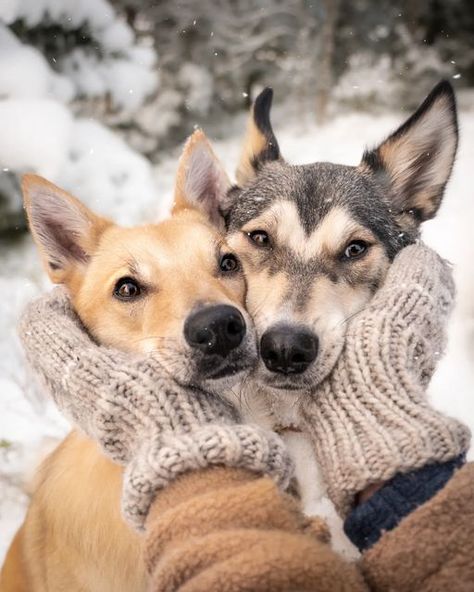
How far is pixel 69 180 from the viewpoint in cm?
448

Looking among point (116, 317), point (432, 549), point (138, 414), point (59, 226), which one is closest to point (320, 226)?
point (116, 317)

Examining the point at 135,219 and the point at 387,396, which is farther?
the point at 135,219

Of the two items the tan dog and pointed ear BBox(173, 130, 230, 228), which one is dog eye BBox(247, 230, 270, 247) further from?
pointed ear BBox(173, 130, 230, 228)

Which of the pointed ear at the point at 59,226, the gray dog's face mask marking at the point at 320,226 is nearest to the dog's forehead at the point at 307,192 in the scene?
the gray dog's face mask marking at the point at 320,226

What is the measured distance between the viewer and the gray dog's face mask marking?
1822mm

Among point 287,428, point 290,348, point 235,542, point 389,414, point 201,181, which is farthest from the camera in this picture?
point 201,181

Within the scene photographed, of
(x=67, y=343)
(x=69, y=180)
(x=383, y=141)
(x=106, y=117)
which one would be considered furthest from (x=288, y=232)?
(x=106, y=117)

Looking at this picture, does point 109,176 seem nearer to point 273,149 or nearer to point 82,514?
point 273,149

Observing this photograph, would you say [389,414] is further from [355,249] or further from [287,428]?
[355,249]

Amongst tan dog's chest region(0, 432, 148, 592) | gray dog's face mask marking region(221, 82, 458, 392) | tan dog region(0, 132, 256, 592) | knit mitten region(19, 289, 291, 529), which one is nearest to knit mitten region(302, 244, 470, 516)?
gray dog's face mask marking region(221, 82, 458, 392)

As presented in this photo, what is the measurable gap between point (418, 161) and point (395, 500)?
1.62 m

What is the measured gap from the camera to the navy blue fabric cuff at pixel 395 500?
4.62ft

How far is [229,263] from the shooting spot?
2.34m

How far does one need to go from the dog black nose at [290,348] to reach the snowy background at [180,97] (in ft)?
6.45
